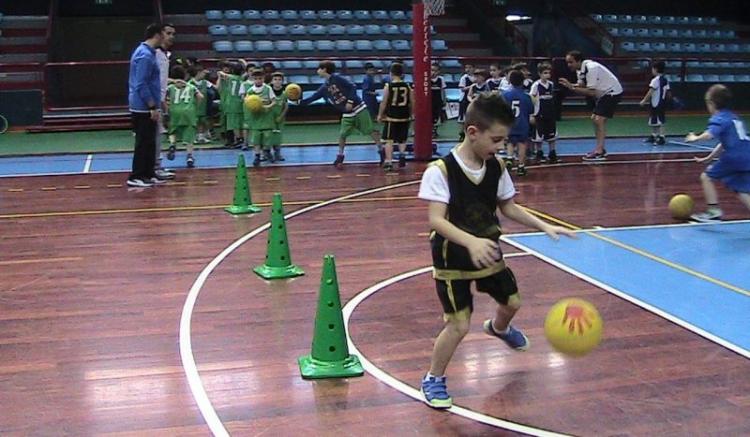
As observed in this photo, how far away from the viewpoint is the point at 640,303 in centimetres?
602

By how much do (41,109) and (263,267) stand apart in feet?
44.4

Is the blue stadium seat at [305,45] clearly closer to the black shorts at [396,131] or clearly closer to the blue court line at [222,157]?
the blue court line at [222,157]

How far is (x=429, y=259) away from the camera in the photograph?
740 centimetres

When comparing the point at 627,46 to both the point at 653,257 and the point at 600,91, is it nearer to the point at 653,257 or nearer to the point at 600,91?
the point at 600,91

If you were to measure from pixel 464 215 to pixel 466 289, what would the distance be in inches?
14.3

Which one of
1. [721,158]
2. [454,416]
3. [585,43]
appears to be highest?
[585,43]

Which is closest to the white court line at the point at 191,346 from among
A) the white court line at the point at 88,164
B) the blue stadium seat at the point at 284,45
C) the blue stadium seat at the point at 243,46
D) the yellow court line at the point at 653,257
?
the yellow court line at the point at 653,257

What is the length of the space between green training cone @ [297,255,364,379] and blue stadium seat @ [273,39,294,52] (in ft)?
63.6

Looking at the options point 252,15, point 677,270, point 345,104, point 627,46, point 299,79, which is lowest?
point 677,270

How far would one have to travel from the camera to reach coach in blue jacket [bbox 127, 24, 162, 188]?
34.9 feet

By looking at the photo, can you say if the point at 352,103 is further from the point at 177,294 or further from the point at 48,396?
the point at 48,396

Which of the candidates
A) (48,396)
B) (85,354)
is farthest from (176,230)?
(48,396)

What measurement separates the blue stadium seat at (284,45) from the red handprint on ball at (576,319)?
20.3 meters

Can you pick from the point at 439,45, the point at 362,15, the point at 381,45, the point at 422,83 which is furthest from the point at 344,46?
the point at 422,83
